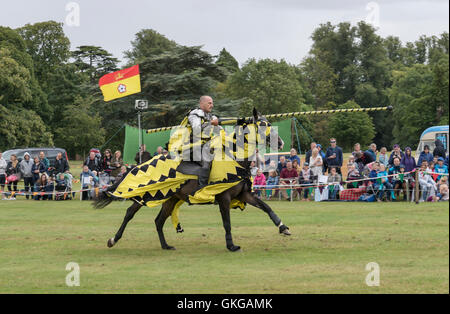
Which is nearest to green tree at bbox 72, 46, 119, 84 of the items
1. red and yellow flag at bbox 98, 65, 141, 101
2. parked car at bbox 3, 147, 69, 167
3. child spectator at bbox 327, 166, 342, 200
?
parked car at bbox 3, 147, 69, 167

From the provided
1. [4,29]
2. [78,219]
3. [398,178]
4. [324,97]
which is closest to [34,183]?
[78,219]

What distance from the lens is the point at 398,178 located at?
20.3 metres

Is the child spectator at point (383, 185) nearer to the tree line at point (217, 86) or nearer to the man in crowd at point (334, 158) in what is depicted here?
the man in crowd at point (334, 158)

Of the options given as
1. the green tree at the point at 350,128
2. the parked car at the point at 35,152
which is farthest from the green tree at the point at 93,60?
the parked car at the point at 35,152

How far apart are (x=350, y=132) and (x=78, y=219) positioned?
1967 inches

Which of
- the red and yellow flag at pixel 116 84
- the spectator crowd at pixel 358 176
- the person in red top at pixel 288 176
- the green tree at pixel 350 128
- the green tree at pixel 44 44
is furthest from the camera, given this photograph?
the green tree at pixel 44 44

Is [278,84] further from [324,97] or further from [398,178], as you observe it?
[398,178]

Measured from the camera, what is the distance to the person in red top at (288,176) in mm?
22344

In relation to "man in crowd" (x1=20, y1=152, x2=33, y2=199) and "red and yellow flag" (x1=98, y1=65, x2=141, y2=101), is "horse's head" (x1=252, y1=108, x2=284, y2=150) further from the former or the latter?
"red and yellow flag" (x1=98, y1=65, x2=141, y2=101)

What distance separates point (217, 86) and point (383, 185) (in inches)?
1097

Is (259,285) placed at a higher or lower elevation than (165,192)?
lower

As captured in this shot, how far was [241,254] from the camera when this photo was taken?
1064 cm

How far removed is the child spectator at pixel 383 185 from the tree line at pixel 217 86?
65.5ft

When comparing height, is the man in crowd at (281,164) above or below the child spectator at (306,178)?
above
